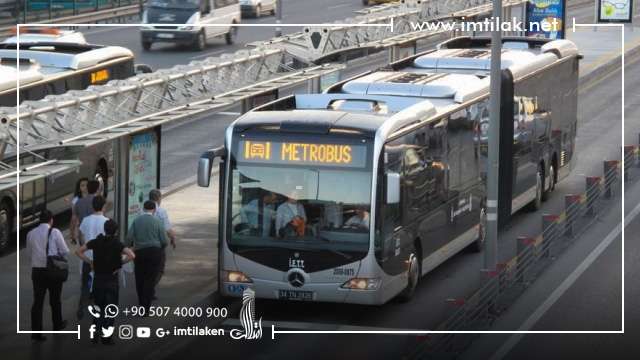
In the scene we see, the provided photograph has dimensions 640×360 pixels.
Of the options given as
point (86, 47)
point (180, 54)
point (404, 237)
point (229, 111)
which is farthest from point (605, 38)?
point (404, 237)

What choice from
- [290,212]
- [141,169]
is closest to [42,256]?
[290,212]

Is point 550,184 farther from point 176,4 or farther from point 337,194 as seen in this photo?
point 176,4

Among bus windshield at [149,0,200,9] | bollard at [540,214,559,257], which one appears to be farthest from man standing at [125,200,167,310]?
bus windshield at [149,0,200,9]

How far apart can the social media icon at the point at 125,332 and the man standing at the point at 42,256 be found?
828 mm

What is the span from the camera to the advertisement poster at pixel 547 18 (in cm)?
4638

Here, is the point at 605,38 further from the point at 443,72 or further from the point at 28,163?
the point at 28,163

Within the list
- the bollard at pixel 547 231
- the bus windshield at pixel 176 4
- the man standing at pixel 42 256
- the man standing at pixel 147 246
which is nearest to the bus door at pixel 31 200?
the man standing at pixel 147 246

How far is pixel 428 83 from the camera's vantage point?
2353 centimetres

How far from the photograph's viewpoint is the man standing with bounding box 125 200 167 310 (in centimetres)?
1958

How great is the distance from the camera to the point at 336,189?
19781 mm

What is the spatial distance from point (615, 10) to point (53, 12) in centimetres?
2021

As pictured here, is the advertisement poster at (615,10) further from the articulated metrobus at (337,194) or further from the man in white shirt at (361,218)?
the man in white shirt at (361,218)

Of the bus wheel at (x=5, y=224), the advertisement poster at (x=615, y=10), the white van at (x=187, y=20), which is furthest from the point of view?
the advertisement poster at (x=615, y=10)

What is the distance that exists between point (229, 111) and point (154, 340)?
24192 millimetres
